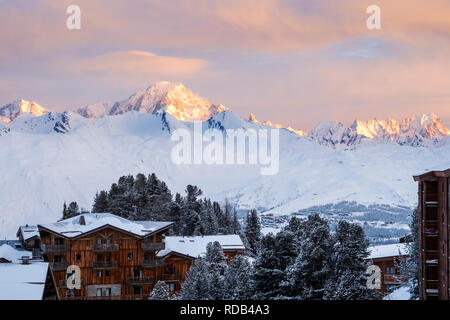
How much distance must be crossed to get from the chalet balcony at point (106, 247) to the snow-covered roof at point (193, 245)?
14.1 feet

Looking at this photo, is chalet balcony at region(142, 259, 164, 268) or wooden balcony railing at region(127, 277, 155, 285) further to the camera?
chalet balcony at region(142, 259, 164, 268)

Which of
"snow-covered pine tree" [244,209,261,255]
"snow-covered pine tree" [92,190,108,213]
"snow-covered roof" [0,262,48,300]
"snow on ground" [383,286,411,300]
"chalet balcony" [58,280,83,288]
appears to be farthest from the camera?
"snow-covered pine tree" [92,190,108,213]

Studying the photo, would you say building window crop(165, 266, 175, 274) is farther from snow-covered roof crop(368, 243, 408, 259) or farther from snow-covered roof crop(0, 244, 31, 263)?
snow-covered roof crop(368, 243, 408, 259)

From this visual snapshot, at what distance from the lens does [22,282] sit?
2312 cm

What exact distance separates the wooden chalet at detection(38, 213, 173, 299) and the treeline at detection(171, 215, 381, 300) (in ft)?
68.2

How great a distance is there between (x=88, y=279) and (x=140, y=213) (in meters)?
39.9

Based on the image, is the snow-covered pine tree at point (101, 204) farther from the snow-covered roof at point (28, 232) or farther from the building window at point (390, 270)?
the building window at point (390, 270)

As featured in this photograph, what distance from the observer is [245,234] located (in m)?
93.2

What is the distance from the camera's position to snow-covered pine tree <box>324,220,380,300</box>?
1305 inches

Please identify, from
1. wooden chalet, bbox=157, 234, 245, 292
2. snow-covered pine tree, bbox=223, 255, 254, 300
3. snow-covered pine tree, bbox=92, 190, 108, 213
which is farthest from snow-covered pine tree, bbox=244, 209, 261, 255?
snow-covered pine tree, bbox=223, 255, 254, 300
